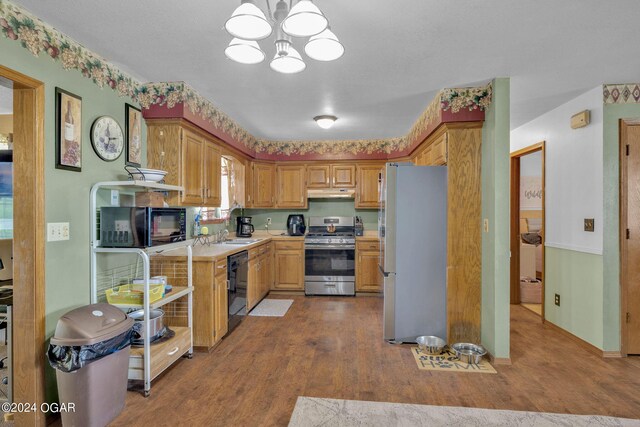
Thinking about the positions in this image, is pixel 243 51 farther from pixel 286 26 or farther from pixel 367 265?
pixel 367 265

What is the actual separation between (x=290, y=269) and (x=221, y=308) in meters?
2.04

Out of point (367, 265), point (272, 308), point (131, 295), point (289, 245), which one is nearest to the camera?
point (131, 295)

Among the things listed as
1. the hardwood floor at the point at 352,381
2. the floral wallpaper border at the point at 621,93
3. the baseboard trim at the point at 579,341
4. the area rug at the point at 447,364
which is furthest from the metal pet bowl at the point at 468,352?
the floral wallpaper border at the point at 621,93

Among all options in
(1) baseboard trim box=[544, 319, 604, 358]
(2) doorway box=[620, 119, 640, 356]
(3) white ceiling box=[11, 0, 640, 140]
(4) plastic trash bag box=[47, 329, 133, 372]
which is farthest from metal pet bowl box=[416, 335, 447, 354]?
(4) plastic trash bag box=[47, 329, 133, 372]

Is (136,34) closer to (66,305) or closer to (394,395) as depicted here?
(66,305)

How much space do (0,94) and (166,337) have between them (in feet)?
8.66

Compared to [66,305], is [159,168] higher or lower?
higher

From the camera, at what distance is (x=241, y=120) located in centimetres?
431

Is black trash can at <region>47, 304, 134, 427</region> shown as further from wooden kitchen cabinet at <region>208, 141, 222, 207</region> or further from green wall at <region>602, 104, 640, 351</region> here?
green wall at <region>602, 104, 640, 351</region>

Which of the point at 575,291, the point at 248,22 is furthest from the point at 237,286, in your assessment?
the point at 575,291

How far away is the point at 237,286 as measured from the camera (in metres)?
3.78

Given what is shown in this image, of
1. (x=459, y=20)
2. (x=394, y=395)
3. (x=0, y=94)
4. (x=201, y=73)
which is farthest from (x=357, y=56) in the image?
(x=0, y=94)

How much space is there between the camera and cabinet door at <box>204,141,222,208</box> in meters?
3.71

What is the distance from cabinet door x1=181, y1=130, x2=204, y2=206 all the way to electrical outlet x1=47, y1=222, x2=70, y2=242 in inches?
41.9
